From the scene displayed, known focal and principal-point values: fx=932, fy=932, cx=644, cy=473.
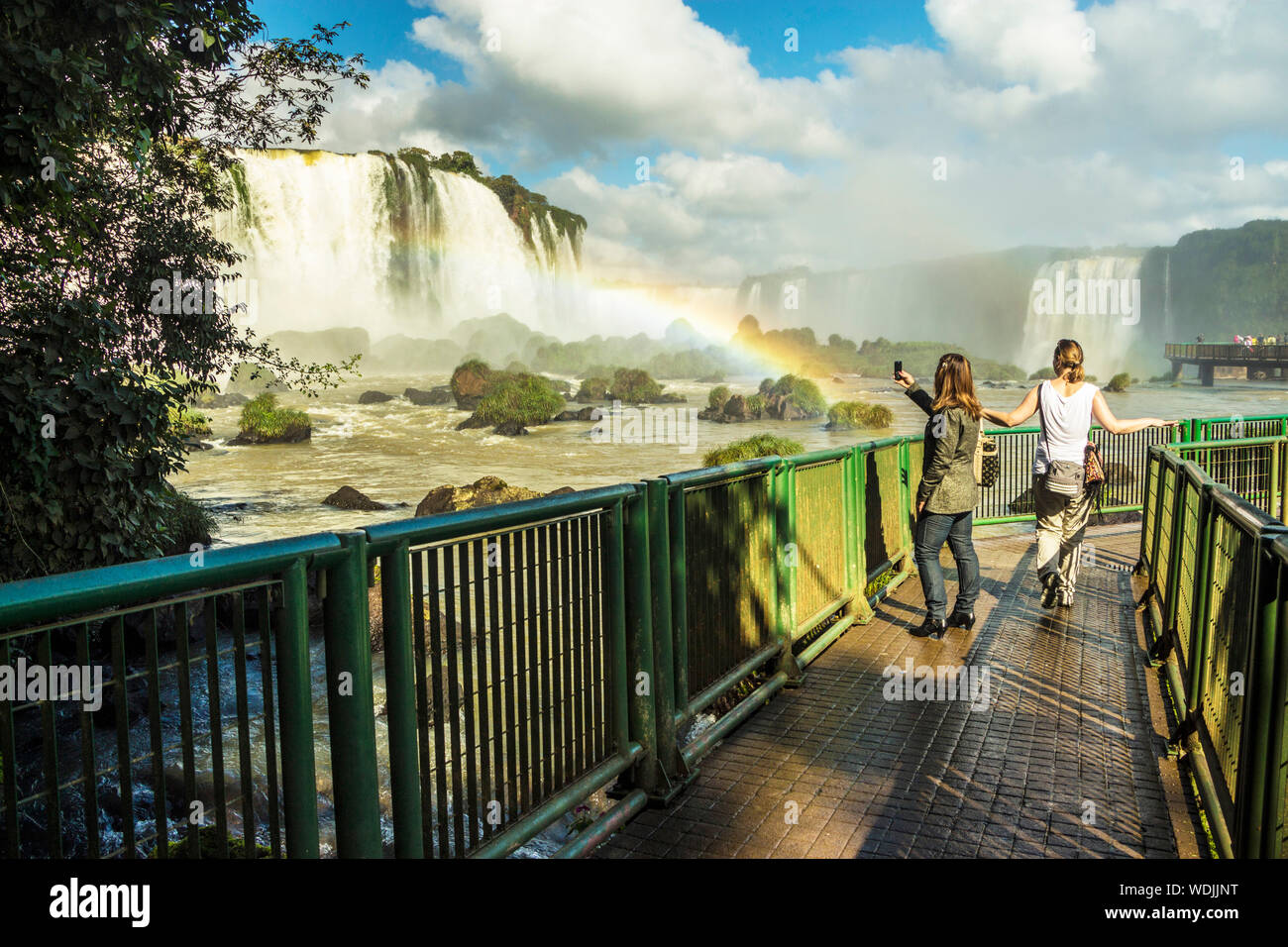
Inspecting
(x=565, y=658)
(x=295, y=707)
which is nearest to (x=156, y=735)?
(x=295, y=707)

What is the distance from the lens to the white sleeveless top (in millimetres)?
6820

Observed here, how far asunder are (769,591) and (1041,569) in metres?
3.00

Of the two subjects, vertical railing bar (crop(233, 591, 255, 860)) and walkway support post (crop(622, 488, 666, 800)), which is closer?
vertical railing bar (crop(233, 591, 255, 860))

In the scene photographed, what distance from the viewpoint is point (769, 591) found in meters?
5.69

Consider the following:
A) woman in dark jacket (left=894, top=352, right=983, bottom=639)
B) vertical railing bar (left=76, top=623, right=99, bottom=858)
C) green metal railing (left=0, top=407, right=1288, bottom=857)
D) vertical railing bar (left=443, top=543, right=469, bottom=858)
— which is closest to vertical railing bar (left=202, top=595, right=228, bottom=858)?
green metal railing (left=0, top=407, right=1288, bottom=857)

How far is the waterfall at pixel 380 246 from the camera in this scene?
4950 cm

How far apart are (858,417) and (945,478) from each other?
5278cm

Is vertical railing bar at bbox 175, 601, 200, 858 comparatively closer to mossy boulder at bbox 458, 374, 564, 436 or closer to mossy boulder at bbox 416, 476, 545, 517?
mossy boulder at bbox 416, 476, 545, 517

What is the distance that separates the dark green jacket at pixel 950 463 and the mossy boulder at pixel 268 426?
4725cm

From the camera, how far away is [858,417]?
58188 mm

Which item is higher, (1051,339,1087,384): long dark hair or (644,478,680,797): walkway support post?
(1051,339,1087,384): long dark hair

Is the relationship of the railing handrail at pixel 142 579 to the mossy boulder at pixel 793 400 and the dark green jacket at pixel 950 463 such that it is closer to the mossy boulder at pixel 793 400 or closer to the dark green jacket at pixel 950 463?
the dark green jacket at pixel 950 463
